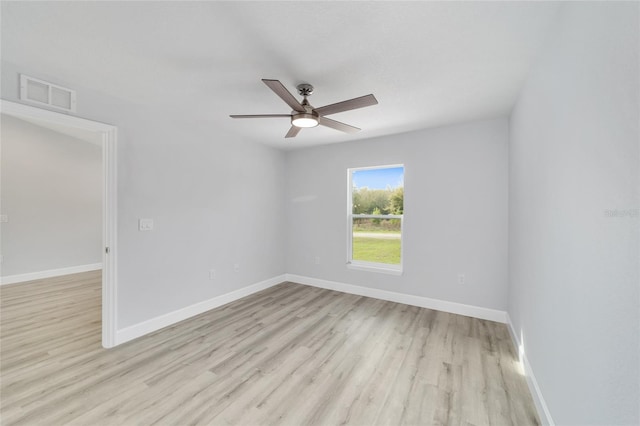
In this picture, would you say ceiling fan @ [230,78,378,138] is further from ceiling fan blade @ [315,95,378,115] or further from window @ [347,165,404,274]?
window @ [347,165,404,274]

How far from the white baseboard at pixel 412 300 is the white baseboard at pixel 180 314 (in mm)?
944

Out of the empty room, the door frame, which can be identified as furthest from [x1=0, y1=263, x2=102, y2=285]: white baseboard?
the door frame

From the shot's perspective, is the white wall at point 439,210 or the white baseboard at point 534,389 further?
the white wall at point 439,210

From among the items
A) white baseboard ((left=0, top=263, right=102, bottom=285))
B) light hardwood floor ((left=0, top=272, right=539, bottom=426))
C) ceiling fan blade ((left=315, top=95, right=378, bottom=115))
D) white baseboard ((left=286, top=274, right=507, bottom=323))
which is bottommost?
light hardwood floor ((left=0, top=272, right=539, bottom=426))

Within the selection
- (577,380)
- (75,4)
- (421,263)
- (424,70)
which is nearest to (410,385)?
(577,380)

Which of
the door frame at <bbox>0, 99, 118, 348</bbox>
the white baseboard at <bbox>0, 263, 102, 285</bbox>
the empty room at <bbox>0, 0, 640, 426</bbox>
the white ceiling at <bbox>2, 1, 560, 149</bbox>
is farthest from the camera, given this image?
the white baseboard at <bbox>0, 263, 102, 285</bbox>

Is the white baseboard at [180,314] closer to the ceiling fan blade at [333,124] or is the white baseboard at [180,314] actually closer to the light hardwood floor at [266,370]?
the light hardwood floor at [266,370]

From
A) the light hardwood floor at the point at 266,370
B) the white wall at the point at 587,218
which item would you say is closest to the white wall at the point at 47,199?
the light hardwood floor at the point at 266,370

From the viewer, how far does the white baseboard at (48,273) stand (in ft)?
14.7

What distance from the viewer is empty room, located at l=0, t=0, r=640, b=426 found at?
119 centimetres

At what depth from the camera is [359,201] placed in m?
4.41

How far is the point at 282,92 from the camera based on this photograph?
191cm

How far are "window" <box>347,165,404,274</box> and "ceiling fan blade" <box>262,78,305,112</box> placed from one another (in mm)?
2288

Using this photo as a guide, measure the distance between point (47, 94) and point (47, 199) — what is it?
4.23m
